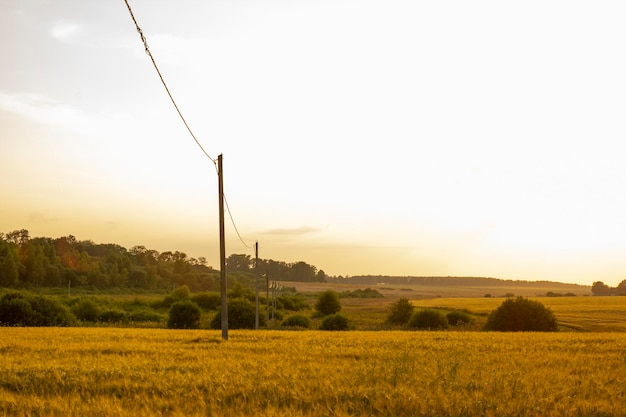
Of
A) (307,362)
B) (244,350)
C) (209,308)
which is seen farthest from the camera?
(209,308)

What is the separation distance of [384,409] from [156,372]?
6240mm

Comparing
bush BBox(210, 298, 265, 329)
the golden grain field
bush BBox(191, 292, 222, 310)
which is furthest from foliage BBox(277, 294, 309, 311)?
the golden grain field

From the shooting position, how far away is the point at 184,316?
5888 centimetres

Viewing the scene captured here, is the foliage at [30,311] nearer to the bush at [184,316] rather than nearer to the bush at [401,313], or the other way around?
the bush at [184,316]

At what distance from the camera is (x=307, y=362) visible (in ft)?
58.1

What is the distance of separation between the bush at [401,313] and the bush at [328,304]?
54.8 feet

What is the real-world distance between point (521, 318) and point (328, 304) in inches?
1394

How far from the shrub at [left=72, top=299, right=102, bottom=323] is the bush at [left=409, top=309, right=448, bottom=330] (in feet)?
122

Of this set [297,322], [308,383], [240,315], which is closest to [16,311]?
[240,315]

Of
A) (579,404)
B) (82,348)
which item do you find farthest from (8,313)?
(579,404)

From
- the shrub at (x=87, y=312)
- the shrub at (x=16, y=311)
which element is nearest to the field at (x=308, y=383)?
the shrub at (x=16, y=311)

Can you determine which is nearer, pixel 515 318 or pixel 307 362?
pixel 307 362

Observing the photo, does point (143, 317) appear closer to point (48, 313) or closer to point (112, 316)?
point (112, 316)

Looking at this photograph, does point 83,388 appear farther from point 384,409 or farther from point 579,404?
point 579,404
